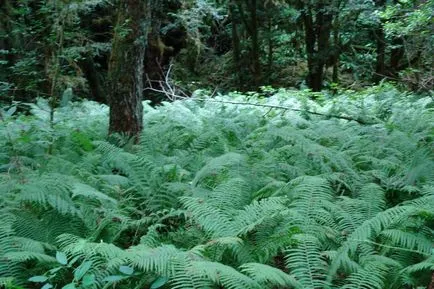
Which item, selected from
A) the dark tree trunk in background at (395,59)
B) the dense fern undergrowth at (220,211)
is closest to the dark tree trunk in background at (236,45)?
the dark tree trunk in background at (395,59)

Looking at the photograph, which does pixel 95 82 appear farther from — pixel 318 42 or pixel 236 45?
pixel 318 42

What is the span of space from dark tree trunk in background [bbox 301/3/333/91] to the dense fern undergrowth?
22.5 ft

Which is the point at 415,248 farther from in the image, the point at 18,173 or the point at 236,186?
the point at 18,173

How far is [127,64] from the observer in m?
5.28

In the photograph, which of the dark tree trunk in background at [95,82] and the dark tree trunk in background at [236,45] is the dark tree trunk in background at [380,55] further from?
the dark tree trunk in background at [95,82]

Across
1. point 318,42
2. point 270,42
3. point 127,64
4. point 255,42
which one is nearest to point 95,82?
point 255,42

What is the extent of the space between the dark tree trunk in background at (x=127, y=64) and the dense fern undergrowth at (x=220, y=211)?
0.35m

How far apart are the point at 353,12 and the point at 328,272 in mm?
9429

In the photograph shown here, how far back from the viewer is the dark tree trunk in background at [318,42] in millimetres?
12256

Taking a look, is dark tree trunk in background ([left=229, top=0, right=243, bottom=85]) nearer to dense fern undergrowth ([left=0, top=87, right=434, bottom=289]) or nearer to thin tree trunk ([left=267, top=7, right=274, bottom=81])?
thin tree trunk ([left=267, top=7, right=274, bottom=81])

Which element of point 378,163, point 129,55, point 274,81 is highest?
point 129,55

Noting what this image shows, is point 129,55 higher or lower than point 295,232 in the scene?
higher

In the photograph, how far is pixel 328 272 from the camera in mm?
2631

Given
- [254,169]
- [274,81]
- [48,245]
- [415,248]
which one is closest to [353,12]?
[274,81]
